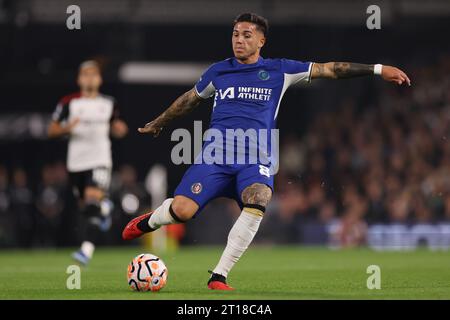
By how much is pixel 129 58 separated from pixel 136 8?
3.76ft

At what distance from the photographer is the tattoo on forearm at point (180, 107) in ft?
32.5

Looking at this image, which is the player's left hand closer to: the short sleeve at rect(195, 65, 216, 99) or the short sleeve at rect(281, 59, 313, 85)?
the short sleeve at rect(281, 59, 313, 85)

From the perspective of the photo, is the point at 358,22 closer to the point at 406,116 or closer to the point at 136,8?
the point at 406,116

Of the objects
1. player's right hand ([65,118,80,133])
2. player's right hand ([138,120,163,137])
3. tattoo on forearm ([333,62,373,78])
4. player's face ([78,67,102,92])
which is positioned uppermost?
player's face ([78,67,102,92])

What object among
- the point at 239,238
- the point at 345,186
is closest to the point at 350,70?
the point at 239,238

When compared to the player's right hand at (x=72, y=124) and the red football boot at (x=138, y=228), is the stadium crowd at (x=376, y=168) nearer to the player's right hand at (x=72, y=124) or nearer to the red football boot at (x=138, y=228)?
the player's right hand at (x=72, y=124)

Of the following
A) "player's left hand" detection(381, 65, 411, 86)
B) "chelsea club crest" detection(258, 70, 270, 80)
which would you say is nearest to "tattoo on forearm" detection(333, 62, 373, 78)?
"player's left hand" detection(381, 65, 411, 86)

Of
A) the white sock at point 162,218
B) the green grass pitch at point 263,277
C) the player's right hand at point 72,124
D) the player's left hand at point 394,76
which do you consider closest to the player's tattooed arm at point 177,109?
the white sock at point 162,218

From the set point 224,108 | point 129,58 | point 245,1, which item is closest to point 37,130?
point 129,58

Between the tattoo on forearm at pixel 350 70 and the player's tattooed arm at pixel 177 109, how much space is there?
4.27 feet

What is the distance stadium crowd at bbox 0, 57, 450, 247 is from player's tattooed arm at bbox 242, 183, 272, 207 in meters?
11.3

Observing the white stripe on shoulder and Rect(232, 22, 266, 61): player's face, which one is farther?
the white stripe on shoulder

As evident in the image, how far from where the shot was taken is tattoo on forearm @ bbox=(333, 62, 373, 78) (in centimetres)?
952

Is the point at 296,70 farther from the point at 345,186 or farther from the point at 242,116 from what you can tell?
the point at 345,186
